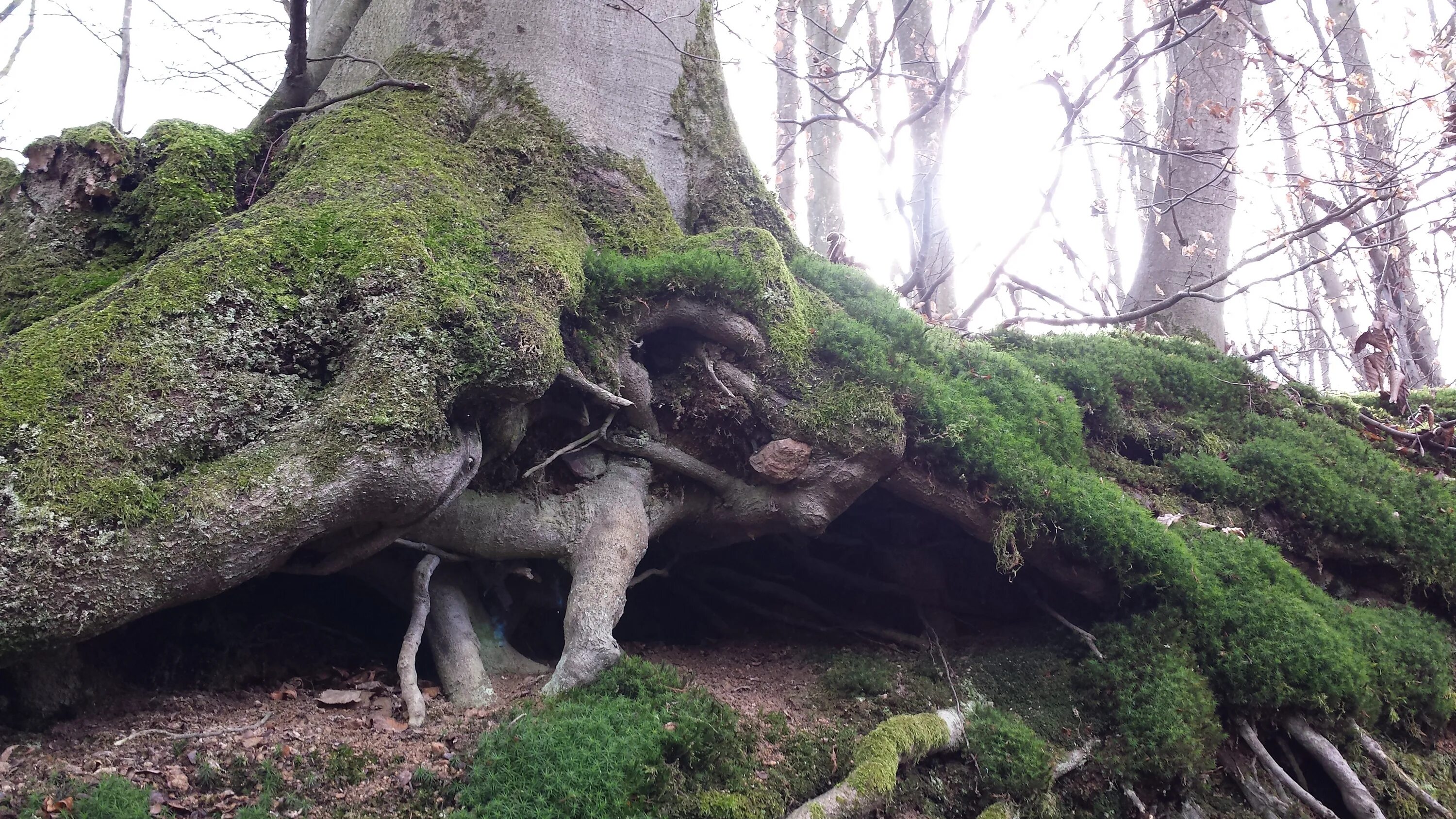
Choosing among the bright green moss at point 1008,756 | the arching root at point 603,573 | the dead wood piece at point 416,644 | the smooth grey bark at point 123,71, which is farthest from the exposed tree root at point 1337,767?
the smooth grey bark at point 123,71

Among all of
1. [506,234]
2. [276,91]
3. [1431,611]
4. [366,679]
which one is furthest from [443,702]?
[1431,611]

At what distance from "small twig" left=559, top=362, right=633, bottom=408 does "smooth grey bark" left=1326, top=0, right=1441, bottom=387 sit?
5.29m

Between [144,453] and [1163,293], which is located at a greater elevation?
[1163,293]

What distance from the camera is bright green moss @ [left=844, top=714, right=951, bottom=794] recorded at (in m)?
3.48

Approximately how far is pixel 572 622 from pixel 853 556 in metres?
2.55

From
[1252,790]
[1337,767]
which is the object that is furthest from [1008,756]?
[1337,767]

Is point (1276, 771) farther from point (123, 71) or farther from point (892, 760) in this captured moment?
point (123, 71)

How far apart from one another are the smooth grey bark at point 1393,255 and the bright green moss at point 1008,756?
434 centimetres

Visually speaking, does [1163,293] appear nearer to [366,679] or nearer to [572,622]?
[572,622]

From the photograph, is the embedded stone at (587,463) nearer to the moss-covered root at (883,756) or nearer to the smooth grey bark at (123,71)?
the moss-covered root at (883,756)

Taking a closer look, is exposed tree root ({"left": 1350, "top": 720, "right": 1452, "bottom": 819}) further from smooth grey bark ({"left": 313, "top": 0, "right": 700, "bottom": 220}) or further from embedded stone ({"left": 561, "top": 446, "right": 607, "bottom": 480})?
smooth grey bark ({"left": 313, "top": 0, "right": 700, "bottom": 220})

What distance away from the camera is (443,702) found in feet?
12.3

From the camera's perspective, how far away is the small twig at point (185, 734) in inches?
119

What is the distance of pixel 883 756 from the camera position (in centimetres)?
360
